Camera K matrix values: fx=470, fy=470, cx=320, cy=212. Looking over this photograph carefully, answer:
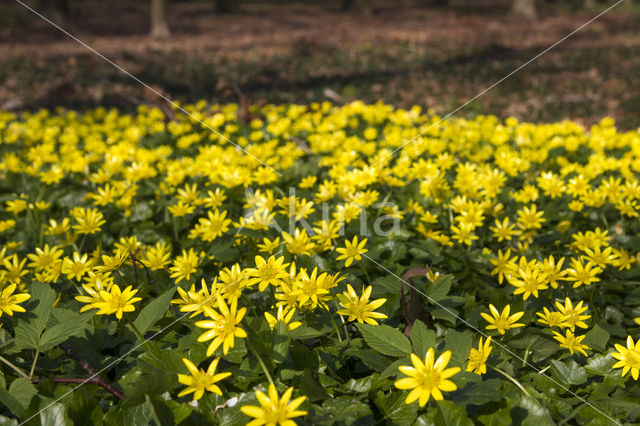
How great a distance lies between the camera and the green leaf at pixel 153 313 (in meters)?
1.59

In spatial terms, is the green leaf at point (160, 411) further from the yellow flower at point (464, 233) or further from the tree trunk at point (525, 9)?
the tree trunk at point (525, 9)

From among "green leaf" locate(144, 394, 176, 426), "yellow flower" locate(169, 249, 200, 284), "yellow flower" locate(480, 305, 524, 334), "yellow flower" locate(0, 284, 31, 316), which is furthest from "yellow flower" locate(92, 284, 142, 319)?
"yellow flower" locate(480, 305, 524, 334)

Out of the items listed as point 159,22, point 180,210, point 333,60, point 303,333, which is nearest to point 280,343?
point 303,333

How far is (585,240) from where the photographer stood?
94.8 inches

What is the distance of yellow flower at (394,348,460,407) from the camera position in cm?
125

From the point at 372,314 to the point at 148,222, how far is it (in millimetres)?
1969

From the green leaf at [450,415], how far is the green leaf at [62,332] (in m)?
1.11

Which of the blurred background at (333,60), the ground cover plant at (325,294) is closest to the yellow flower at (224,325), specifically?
the ground cover plant at (325,294)

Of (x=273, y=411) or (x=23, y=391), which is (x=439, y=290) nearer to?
(x=273, y=411)

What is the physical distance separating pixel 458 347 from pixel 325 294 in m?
0.54

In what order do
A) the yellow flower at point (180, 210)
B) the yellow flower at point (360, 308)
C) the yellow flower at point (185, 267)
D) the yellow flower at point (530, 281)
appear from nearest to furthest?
the yellow flower at point (360, 308) → the yellow flower at point (530, 281) → the yellow flower at point (185, 267) → the yellow flower at point (180, 210)

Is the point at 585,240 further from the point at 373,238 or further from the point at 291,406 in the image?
the point at 291,406

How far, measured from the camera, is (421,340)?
1.49m

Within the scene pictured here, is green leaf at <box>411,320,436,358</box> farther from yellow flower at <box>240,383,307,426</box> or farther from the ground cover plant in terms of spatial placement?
yellow flower at <box>240,383,307,426</box>
